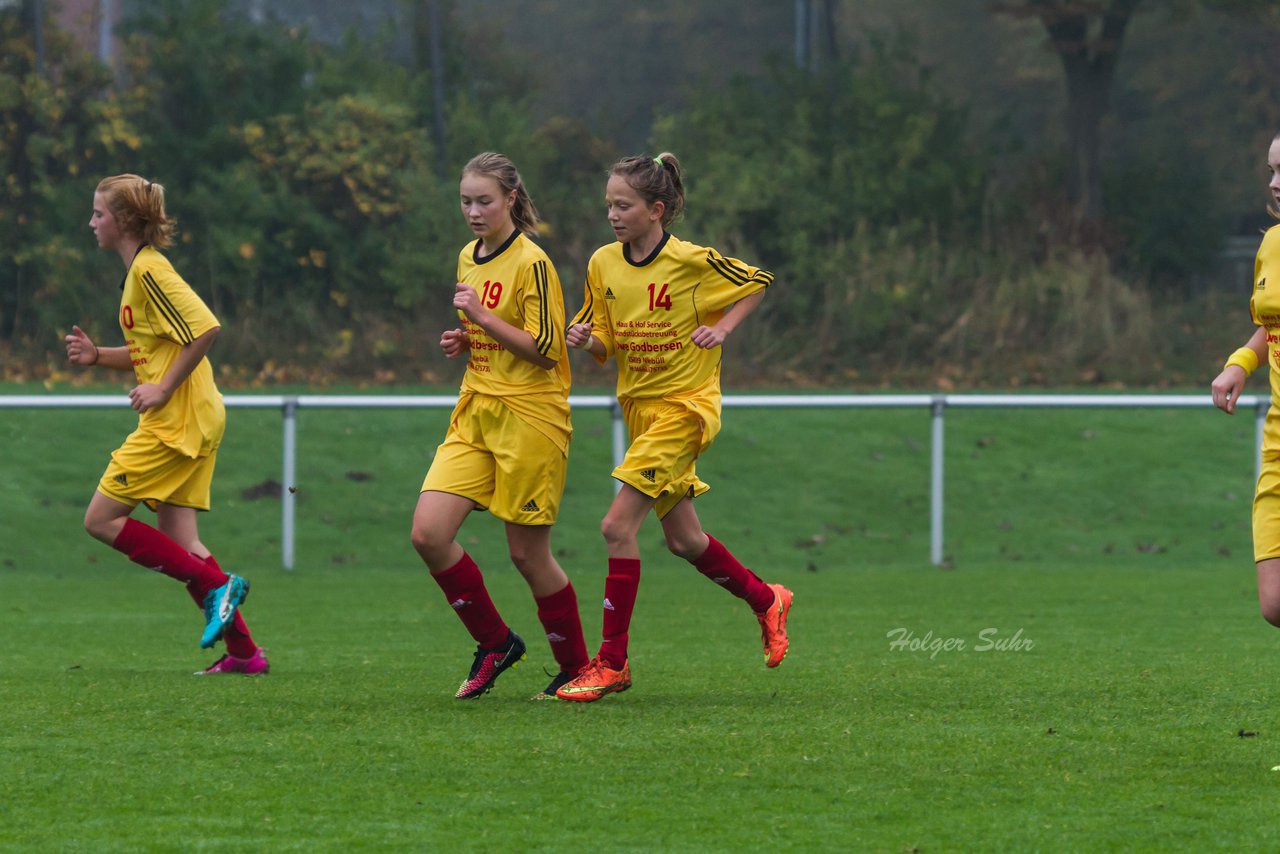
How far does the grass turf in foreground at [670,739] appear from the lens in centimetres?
461

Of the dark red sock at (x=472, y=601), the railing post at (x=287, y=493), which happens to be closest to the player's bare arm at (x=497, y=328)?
the dark red sock at (x=472, y=601)

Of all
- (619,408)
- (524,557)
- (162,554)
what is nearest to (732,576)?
(524,557)

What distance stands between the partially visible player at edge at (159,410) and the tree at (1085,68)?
857 inches

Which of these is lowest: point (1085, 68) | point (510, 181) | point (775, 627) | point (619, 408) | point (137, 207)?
point (619, 408)

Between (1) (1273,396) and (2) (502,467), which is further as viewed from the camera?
(2) (502,467)

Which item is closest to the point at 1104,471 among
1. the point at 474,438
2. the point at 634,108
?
the point at 474,438

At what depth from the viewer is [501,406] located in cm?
665

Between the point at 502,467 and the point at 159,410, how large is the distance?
65.7 inches

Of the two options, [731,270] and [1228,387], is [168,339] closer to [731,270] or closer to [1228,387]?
[731,270]

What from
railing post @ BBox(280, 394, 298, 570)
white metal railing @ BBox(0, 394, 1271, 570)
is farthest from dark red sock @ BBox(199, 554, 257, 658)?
railing post @ BBox(280, 394, 298, 570)

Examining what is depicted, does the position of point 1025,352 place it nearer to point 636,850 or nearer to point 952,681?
point 952,681

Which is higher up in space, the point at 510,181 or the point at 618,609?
the point at 510,181

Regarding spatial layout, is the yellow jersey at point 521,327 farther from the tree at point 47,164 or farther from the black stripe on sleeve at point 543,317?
the tree at point 47,164

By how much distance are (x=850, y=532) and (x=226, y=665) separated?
7.85 m
